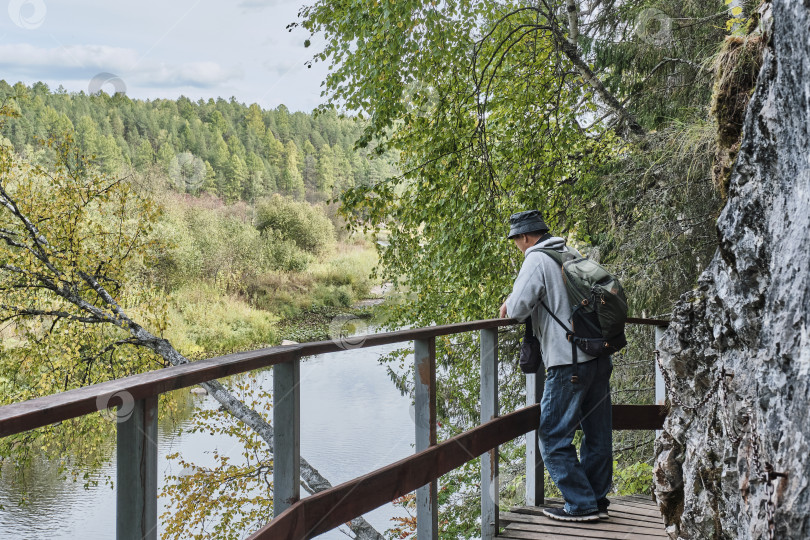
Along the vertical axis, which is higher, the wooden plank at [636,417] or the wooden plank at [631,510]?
the wooden plank at [636,417]

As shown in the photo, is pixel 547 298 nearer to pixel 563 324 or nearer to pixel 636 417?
pixel 563 324

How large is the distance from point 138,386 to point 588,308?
8.61 feet

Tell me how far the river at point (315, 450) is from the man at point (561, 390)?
8.02 metres

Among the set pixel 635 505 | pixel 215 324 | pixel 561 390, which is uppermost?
pixel 561 390

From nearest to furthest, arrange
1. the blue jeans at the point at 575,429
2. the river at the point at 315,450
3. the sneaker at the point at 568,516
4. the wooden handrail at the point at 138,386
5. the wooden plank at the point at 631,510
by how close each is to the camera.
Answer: the wooden handrail at the point at 138,386
the blue jeans at the point at 575,429
the sneaker at the point at 568,516
the wooden plank at the point at 631,510
the river at the point at 315,450

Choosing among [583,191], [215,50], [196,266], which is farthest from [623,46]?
[215,50]

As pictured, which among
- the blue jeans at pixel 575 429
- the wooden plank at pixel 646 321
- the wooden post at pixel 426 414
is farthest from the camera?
the wooden plank at pixel 646 321

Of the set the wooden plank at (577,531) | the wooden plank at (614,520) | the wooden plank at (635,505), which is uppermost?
the wooden plank at (577,531)

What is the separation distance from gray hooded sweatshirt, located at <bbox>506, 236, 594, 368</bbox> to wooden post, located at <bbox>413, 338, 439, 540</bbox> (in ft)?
2.45

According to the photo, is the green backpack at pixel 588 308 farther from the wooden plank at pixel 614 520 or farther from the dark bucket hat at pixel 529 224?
the wooden plank at pixel 614 520

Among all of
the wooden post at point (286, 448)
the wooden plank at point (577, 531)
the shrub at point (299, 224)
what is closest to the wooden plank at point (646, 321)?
the wooden plank at point (577, 531)

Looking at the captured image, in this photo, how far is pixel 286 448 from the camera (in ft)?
7.08

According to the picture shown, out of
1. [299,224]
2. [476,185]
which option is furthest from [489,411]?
[299,224]

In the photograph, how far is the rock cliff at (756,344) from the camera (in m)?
2.34
